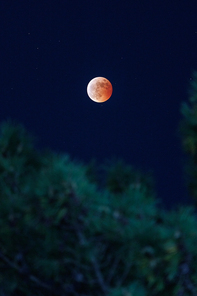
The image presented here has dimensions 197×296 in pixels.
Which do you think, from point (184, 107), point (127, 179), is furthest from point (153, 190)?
point (184, 107)

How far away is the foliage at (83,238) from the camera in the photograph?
65.7 inches

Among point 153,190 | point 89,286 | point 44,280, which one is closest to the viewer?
point 89,286

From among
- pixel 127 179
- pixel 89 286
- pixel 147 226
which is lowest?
pixel 89 286

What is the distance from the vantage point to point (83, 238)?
1.87 metres

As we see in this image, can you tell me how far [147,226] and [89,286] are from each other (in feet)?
2.38

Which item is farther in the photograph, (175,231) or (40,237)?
(40,237)

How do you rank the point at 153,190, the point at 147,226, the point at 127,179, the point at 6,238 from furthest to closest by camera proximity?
the point at 153,190 < the point at 127,179 < the point at 6,238 < the point at 147,226

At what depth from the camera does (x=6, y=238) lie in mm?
1967

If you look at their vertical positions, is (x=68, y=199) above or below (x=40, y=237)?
above

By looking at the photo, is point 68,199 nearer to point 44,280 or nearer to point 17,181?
point 17,181

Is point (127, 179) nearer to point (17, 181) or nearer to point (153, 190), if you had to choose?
point (153, 190)

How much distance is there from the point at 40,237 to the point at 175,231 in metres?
Answer: 0.89

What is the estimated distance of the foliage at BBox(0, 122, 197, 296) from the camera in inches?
65.7

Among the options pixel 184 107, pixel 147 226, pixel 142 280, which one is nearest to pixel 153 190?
pixel 184 107
